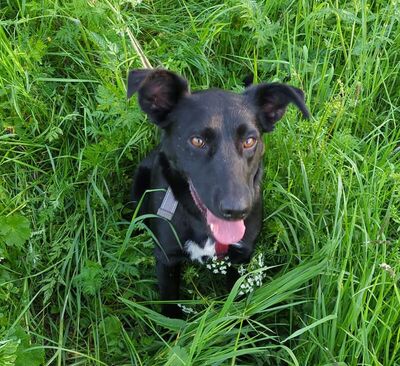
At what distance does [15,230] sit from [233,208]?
110 centimetres

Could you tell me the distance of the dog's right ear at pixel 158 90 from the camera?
A: 236 cm

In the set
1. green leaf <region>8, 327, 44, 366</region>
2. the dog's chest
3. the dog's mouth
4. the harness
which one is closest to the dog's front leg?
the dog's chest

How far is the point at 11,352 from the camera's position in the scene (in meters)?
2.23

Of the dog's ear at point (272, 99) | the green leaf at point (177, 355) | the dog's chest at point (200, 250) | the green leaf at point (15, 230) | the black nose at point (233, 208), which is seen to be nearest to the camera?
the black nose at point (233, 208)

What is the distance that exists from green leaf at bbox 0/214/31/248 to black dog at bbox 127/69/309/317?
1.87ft

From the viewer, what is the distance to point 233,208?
220 cm

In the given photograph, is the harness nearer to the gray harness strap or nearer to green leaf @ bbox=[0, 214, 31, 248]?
the gray harness strap

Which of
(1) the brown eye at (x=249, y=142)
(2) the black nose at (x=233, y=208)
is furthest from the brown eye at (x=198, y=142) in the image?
(2) the black nose at (x=233, y=208)

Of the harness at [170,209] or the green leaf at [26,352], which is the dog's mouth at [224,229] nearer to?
the harness at [170,209]

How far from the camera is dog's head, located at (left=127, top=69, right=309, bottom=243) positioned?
2277 mm

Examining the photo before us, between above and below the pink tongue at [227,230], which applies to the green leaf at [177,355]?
below

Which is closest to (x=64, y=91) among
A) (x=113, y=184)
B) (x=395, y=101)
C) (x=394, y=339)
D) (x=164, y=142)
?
(x=113, y=184)


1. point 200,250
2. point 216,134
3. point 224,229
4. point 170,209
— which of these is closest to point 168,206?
point 170,209

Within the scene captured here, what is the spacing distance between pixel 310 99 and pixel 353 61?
42 cm
